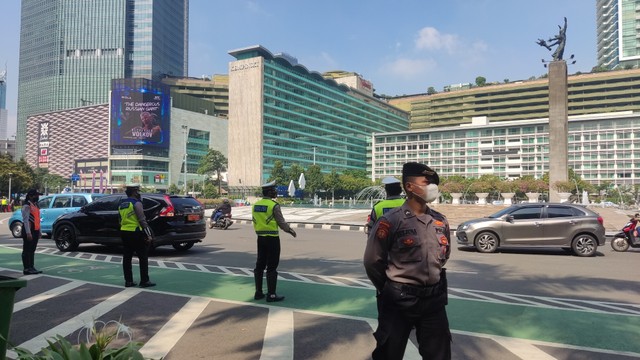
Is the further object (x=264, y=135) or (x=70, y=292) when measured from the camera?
(x=264, y=135)

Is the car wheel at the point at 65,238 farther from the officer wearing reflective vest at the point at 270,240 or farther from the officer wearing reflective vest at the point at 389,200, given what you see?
the officer wearing reflective vest at the point at 389,200

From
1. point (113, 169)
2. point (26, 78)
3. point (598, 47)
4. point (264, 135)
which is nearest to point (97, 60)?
point (26, 78)

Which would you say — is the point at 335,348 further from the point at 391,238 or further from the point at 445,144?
the point at 445,144

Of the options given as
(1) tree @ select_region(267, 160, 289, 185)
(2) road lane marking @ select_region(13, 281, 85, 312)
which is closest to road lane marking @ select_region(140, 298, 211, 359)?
(2) road lane marking @ select_region(13, 281, 85, 312)

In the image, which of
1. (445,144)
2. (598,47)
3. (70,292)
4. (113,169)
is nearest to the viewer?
(70,292)

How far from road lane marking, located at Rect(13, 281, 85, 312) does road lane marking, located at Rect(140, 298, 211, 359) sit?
218 centimetres

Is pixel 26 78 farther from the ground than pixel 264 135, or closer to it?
farther from the ground

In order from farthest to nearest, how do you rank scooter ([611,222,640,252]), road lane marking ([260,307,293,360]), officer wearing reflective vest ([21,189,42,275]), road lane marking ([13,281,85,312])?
scooter ([611,222,640,252]) < officer wearing reflective vest ([21,189,42,275]) < road lane marking ([13,281,85,312]) < road lane marking ([260,307,293,360])

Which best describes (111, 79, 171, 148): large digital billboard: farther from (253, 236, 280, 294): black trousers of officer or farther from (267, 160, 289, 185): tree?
(253, 236, 280, 294): black trousers of officer

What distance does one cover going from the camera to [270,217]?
265 inches

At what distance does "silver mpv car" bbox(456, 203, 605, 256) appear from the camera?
496 inches

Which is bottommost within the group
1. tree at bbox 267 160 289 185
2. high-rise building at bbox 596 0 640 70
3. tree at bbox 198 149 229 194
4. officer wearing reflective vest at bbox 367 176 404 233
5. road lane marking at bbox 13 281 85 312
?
road lane marking at bbox 13 281 85 312

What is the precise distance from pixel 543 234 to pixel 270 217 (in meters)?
9.42

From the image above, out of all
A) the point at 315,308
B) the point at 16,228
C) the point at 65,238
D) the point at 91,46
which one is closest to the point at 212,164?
the point at 91,46
